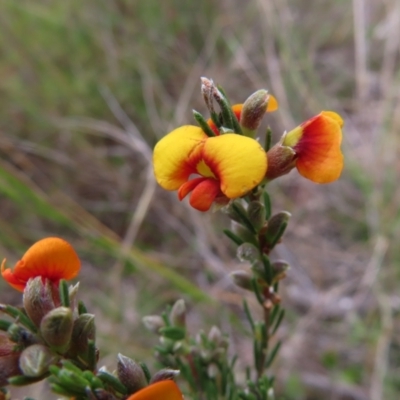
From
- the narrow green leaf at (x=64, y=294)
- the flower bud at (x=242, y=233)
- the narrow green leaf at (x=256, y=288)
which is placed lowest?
the narrow green leaf at (x=64, y=294)

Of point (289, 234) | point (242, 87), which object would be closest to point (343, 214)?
point (289, 234)

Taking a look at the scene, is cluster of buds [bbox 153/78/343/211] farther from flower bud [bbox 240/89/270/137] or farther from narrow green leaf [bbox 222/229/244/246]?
narrow green leaf [bbox 222/229/244/246]

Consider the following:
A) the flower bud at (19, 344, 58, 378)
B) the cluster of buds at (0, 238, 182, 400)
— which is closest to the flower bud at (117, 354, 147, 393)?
the cluster of buds at (0, 238, 182, 400)

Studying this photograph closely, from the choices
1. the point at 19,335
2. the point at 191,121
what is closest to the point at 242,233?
the point at 19,335

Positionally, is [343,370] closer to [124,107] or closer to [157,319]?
[157,319]

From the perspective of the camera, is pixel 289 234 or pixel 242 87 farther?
pixel 242 87

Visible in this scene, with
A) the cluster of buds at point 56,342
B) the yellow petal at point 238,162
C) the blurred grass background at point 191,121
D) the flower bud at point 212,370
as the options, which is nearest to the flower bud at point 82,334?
the cluster of buds at point 56,342

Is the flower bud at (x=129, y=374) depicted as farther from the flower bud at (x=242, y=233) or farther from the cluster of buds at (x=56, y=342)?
the flower bud at (x=242, y=233)
